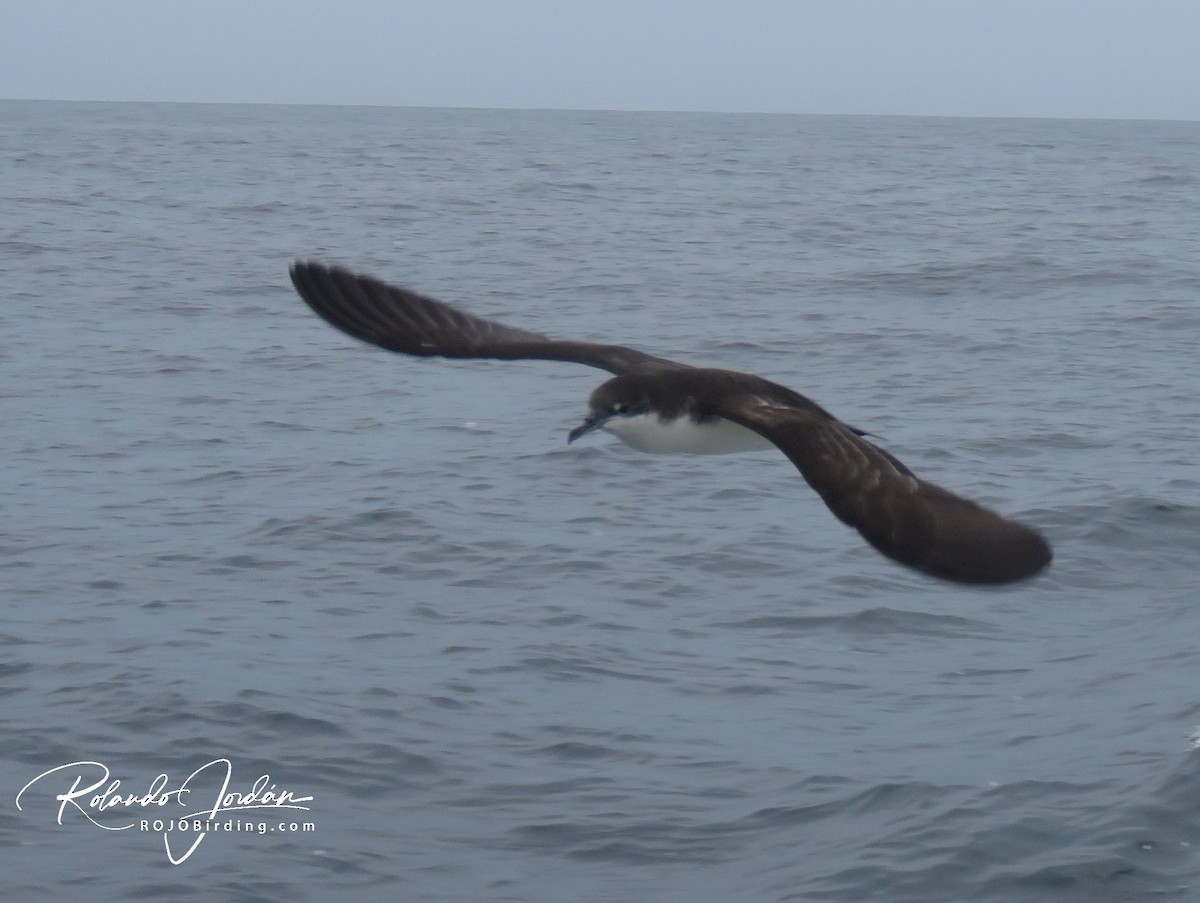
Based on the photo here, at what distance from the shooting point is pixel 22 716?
921cm

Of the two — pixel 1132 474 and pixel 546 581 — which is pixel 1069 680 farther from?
pixel 1132 474

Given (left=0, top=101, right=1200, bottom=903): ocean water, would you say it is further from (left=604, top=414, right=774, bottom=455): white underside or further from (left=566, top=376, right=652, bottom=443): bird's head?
(left=566, top=376, right=652, bottom=443): bird's head

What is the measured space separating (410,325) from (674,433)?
61.9 inches

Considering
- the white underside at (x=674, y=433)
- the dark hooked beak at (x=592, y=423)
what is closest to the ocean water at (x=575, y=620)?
the white underside at (x=674, y=433)

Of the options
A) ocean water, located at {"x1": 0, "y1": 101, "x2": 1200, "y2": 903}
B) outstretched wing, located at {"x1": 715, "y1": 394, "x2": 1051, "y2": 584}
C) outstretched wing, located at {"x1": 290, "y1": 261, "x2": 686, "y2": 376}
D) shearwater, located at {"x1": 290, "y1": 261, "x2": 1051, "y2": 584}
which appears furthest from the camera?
ocean water, located at {"x1": 0, "y1": 101, "x2": 1200, "y2": 903}

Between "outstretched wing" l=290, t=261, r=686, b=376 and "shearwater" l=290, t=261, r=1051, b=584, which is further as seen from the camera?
"outstretched wing" l=290, t=261, r=686, b=376

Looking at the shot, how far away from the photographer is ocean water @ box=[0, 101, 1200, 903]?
8.09 meters

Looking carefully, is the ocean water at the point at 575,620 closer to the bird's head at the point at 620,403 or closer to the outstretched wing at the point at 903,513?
the bird's head at the point at 620,403

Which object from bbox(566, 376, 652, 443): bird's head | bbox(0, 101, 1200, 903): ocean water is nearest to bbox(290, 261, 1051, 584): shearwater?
bbox(566, 376, 652, 443): bird's head

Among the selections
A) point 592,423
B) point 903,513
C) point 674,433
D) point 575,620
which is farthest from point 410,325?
point 575,620

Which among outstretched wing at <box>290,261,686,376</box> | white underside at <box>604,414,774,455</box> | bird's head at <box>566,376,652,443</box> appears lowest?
white underside at <box>604,414,774,455</box>

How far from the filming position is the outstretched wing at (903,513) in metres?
5.46

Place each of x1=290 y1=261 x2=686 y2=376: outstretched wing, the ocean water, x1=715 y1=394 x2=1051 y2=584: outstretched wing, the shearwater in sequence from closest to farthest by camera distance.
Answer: x1=715 y1=394 x2=1051 y2=584: outstretched wing
the shearwater
x1=290 y1=261 x2=686 y2=376: outstretched wing
the ocean water

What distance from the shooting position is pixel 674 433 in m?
7.18
